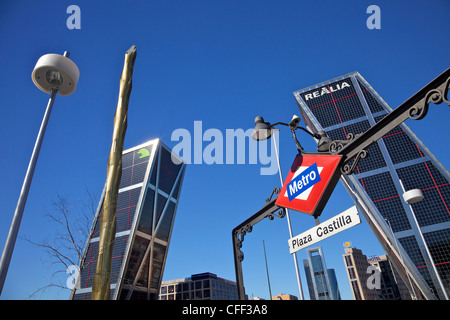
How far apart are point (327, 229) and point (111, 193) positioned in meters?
2.96

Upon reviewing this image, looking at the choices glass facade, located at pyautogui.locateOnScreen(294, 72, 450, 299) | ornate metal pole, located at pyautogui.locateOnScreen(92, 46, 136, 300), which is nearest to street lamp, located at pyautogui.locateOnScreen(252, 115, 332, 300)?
ornate metal pole, located at pyautogui.locateOnScreen(92, 46, 136, 300)

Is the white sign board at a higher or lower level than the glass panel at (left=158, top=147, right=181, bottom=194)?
lower

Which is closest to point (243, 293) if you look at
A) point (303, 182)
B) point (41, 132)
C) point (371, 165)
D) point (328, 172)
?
point (303, 182)

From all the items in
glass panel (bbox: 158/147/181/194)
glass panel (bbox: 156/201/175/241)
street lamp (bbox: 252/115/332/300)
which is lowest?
street lamp (bbox: 252/115/332/300)

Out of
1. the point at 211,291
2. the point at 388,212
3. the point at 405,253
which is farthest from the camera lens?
the point at 211,291

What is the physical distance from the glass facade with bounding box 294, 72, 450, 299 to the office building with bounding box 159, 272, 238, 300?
8919cm

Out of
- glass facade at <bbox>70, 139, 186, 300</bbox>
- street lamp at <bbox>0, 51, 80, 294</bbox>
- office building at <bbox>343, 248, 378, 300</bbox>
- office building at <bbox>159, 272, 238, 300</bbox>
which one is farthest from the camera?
office building at <bbox>159, 272, 238, 300</bbox>

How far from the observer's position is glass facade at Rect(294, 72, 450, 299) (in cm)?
4938

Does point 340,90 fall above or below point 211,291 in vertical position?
above

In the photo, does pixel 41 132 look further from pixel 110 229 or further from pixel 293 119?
pixel 293 119

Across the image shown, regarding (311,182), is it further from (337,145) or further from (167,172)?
(167,172)

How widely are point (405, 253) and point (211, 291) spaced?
93.7 meters

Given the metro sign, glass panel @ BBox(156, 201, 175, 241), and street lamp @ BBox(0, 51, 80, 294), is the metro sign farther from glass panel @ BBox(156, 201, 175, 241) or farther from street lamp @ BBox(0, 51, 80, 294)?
glass panel @ BBox(156, 201, 175, 241)
